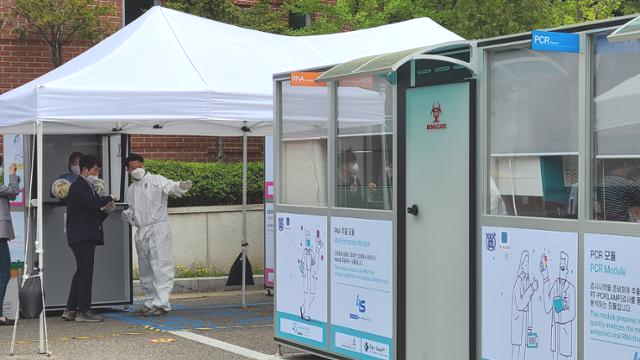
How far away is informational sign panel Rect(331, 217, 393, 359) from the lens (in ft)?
27.5

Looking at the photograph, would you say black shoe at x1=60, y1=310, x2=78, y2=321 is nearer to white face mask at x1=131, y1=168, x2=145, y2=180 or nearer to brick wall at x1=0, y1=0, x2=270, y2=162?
white face mask at x1=131, y1=168, x2=145, y2=180

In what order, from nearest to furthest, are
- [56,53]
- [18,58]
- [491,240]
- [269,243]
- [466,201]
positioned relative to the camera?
[491,240] < [466,201] < [269,243] < [56,53] < [18,58]

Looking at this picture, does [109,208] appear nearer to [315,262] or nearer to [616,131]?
[315,262]

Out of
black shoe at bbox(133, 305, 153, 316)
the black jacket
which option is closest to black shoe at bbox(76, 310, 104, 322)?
black shoe at bbox(133, 305, 153, 316)

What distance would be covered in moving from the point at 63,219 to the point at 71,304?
124 cm

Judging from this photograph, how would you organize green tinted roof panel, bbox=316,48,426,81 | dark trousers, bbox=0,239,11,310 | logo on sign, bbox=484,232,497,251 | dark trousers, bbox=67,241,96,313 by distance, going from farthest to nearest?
dark trousers, bbox=67,241,96,313 → dark trousers, bbox=0,239,11,310 → green tinted roof panel, bbox=316,48,426,81 → logo on sign, bbox=484,232,497,251

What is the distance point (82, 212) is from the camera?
11922 millimetres

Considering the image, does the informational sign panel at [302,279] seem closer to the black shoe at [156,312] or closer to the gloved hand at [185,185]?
the gloved hand at [185,185]

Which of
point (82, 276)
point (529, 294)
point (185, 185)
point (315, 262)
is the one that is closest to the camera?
point (529, 294)

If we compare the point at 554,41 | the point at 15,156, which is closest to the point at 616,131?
the point at 554,41

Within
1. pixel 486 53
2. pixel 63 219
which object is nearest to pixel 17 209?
pixel 63 219

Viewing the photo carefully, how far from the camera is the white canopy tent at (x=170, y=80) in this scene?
10523 mm

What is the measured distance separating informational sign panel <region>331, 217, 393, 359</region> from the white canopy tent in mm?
1134

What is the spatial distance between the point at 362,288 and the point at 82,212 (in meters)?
4.54
